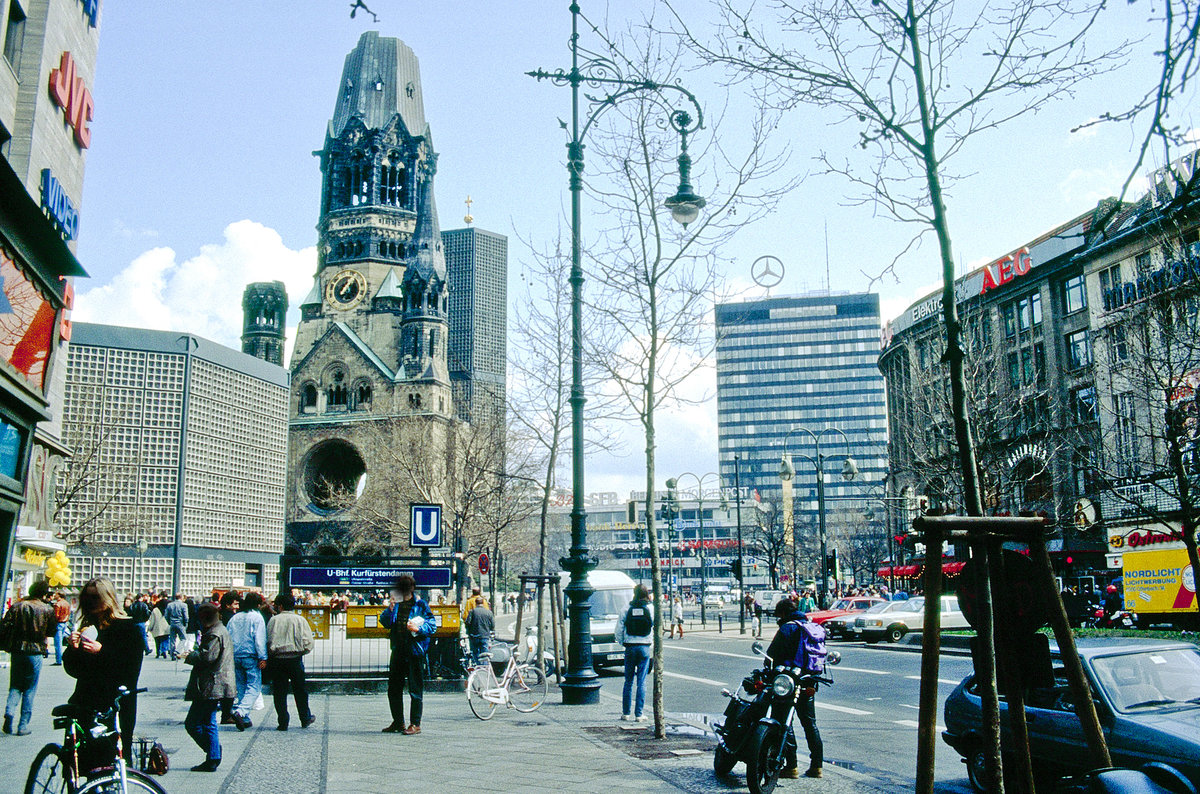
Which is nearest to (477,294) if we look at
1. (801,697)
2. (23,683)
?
(23,683)

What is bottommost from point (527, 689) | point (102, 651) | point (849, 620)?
point (849, 620)

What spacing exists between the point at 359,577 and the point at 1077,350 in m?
37.9

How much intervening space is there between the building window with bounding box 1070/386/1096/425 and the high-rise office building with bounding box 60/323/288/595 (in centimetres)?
4288

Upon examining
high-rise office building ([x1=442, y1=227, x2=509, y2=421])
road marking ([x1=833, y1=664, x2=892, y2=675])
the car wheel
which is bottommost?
road marking ([x1=833, y1=664, x2=892, y2=675])

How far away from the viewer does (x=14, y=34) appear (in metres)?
17.9

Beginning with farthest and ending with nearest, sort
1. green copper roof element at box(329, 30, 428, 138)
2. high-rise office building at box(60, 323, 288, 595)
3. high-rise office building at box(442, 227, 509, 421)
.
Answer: high-rise office building at box(442, 227, 509, 421) → green copper roof element at box(329, 30, 428, 138) → high-rise office building at box(60, 323, 288, 595)

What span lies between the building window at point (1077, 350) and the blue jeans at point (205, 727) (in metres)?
42.0

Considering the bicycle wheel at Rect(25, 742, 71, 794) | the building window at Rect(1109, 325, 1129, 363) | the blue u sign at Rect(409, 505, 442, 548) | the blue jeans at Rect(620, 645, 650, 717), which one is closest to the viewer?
the bicycle wheel at Rect(25, 742, 71, 794)

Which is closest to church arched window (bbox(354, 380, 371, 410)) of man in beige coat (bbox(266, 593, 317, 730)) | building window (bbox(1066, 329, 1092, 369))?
building window (bbox(1066, 329, 1092, 369))

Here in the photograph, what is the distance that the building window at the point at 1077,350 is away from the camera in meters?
43.0

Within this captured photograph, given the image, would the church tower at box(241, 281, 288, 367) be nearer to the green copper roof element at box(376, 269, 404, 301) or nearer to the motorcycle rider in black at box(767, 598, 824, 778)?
the green copper roof element at box(376, 269, 404, 301)

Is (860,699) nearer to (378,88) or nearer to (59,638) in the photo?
(59,638)

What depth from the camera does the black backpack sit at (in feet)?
38.4

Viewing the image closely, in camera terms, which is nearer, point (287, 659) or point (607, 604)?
point (287, 659)
